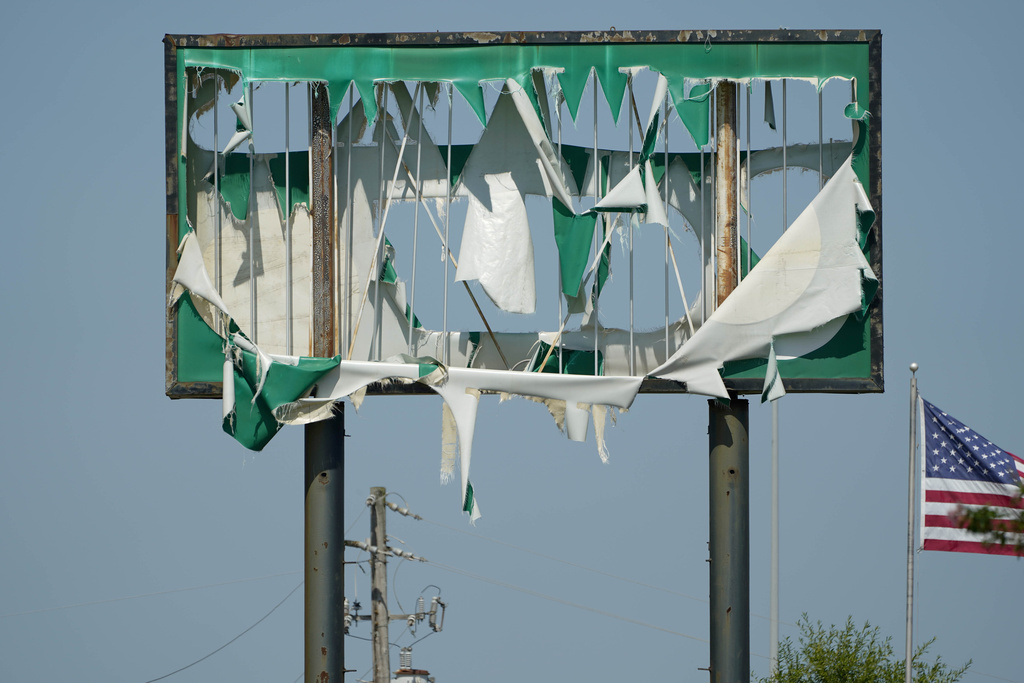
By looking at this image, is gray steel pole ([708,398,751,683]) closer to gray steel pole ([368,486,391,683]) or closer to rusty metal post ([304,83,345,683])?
rusty metal post ([304,83,345,683])

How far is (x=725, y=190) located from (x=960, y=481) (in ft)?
11.7

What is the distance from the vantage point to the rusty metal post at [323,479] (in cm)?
1410

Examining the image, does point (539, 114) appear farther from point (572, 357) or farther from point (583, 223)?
point (572, 357)

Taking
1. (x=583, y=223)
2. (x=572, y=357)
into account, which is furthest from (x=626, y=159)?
(x=572, y=357)

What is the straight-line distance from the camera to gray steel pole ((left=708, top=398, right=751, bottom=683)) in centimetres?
1393

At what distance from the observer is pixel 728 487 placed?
46.5 feet

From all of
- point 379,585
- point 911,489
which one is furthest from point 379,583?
point 911,489

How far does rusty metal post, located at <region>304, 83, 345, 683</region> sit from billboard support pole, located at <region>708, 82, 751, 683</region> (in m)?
2.99

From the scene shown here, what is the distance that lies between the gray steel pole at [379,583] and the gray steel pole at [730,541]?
11.7 metres

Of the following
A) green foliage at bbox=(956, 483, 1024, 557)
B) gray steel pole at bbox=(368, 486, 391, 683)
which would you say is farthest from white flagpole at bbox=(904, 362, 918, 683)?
gray steel pole at bbox=(368, 486, 391, 683)

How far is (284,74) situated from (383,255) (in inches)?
66.8

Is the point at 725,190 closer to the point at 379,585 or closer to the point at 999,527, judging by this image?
the point at 999,527

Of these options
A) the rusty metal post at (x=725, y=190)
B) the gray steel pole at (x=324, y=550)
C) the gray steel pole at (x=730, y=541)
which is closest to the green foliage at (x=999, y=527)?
the gray steel pole at (x=730, y=541)

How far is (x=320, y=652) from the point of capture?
14055 millimetres
